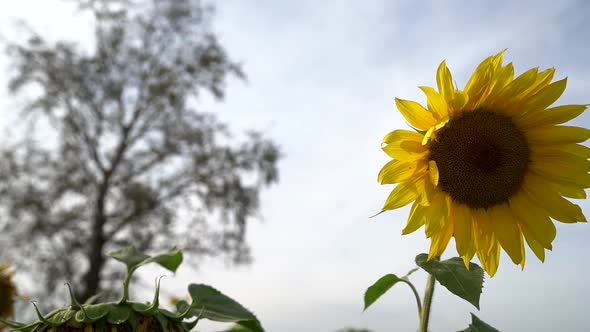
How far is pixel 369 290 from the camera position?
2.41 ft

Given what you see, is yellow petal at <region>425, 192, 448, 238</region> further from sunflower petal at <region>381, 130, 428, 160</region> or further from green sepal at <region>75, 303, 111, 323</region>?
green sepal at <region>75, 303, 111, 323</region>

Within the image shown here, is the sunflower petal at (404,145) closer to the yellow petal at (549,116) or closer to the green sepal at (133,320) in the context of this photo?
the yellow petal at (549,116)

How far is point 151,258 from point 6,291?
132cm

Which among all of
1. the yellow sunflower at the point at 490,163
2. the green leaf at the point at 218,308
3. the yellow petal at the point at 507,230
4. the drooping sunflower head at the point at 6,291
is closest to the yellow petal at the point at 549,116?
the yellow sunflower at the point at 490,163

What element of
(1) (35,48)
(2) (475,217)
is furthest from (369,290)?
(1) (35,48)

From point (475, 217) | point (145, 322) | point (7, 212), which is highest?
point (7, 212)

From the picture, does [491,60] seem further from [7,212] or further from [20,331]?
→ [7,212]

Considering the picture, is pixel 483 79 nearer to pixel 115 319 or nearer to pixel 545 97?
pixel 545 97

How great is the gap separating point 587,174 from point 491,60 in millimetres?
200

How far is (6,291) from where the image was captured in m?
1.84

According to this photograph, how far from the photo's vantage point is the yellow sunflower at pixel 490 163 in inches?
29.9

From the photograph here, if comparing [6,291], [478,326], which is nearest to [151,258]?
[478,326]

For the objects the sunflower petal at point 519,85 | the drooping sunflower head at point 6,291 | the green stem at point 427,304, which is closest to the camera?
the green stem at point 427,304

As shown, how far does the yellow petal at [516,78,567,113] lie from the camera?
0.79m
